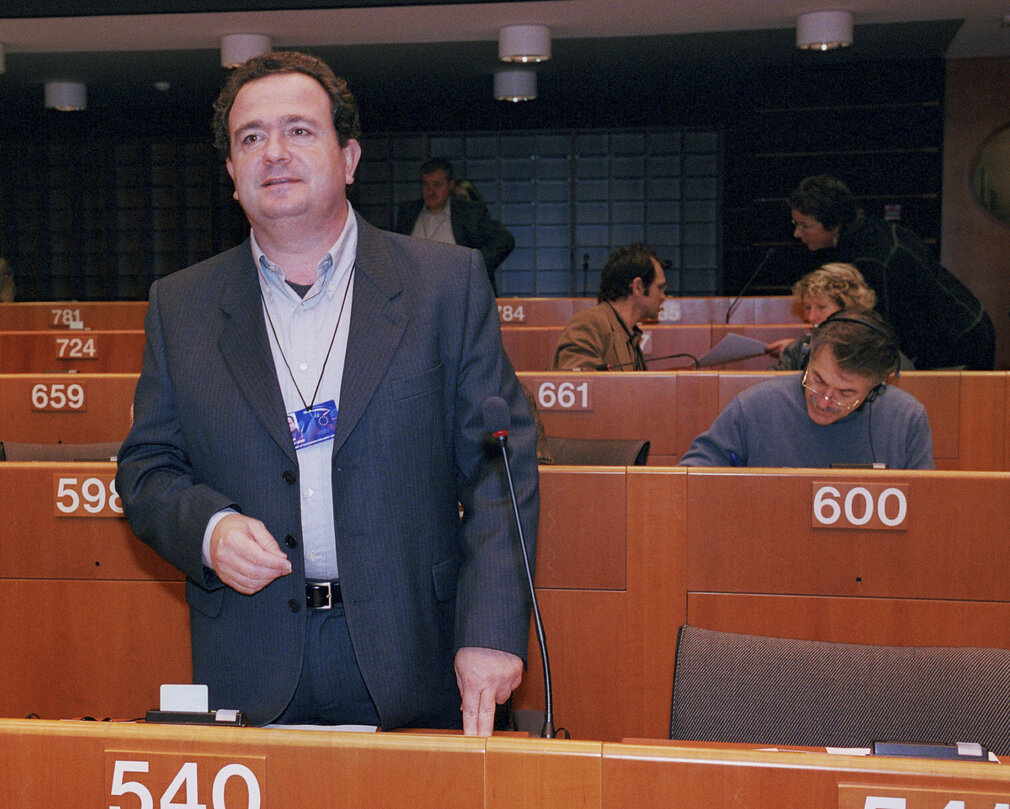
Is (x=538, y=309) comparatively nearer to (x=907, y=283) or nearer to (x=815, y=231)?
(x=815, y=231)

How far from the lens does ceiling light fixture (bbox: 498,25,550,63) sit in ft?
20.6

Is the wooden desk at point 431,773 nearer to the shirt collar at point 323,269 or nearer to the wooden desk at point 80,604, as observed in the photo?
the shirt collar at point 323,269

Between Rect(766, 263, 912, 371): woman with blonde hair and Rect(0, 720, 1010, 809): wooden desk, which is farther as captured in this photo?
Rect(766, 263, 912, 371): woman with blonde hair

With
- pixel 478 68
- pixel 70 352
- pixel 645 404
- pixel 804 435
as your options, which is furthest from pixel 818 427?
pixel 478 68

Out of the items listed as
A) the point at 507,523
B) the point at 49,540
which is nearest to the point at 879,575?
the point at 507,523

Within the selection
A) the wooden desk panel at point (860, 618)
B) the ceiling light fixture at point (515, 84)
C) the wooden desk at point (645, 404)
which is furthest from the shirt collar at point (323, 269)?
the ceiling light fixture at point (515, 84)

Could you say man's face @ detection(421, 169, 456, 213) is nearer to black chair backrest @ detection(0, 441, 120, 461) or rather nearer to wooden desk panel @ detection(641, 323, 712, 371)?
wooden desk panel @ detection(641, 323, 712, 371)

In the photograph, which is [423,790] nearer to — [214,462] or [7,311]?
[214,462]

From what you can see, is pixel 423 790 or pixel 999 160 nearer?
pixel 423 790

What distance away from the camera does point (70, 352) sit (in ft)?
16.0

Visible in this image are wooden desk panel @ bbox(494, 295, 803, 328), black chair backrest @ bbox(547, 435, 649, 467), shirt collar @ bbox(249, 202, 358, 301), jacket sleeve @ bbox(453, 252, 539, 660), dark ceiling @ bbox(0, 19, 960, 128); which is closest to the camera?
→ jacket sleeve @ bbox(453, 252, 539, 660)

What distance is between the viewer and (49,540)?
7.48 feet

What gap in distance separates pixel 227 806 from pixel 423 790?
163 mm

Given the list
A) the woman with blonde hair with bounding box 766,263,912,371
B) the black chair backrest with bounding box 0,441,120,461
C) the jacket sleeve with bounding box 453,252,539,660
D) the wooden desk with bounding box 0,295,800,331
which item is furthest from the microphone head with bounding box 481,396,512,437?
the wooden desk with bounding box 0,295,800,331
